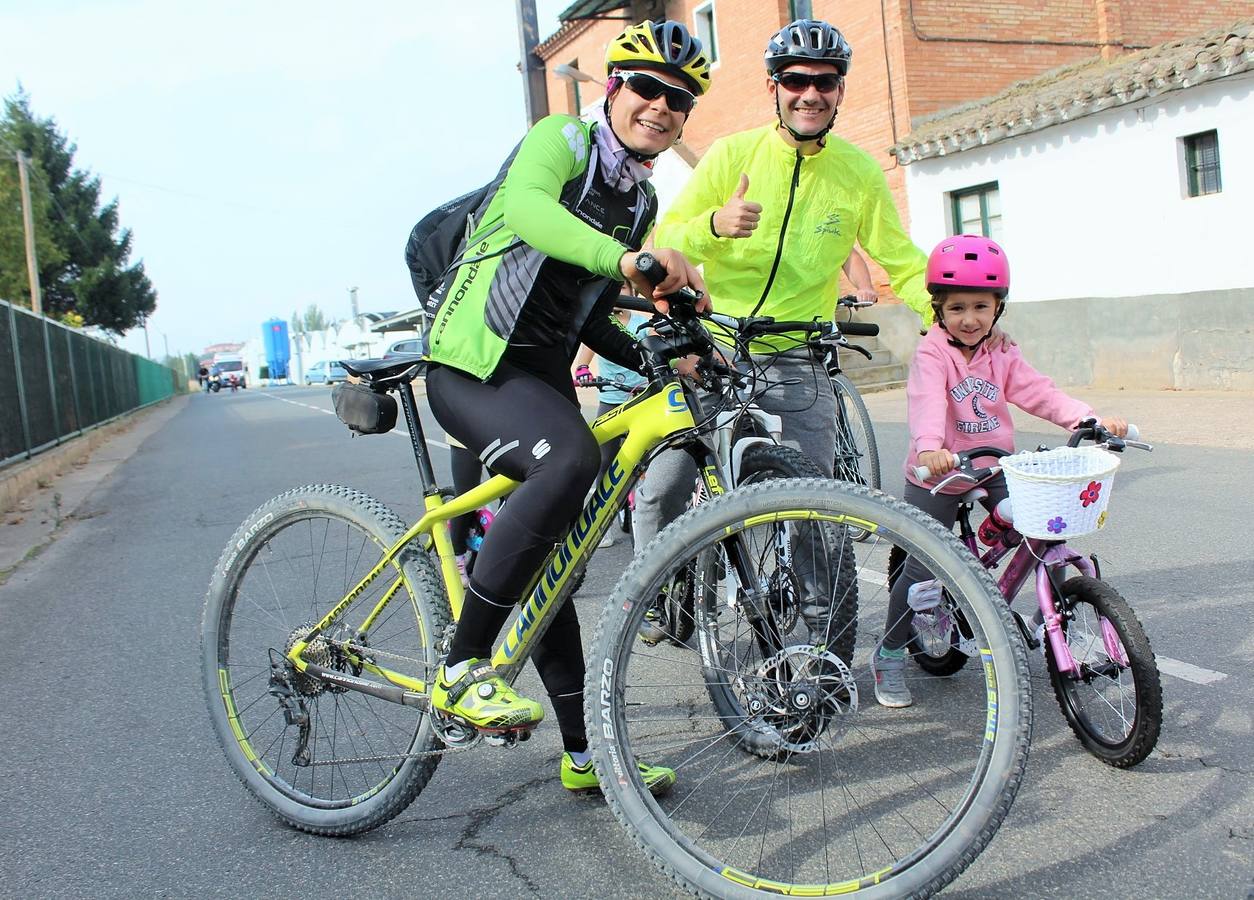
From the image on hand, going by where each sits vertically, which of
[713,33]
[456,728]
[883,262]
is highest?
[713,33]

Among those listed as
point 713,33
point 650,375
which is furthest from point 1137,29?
point 650,375

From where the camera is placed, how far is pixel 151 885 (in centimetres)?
274

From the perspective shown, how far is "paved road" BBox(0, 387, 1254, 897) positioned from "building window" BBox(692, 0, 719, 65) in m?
21.4

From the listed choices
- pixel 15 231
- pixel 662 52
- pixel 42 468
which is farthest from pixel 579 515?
pixel 15 231

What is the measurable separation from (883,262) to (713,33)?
890 inches

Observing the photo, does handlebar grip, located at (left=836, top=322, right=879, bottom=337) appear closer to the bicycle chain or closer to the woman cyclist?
the woman cyclist

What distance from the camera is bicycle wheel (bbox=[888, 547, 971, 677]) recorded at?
2.45 metres

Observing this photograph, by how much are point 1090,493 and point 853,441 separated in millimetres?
2940

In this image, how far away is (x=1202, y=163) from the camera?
1412 centimetres

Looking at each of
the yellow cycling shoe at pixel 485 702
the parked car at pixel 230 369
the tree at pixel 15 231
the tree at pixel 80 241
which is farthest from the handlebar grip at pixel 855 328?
the parked car at pixel 230 369

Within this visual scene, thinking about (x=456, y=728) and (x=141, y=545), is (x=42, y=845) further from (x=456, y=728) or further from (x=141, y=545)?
(x=141, y=545)

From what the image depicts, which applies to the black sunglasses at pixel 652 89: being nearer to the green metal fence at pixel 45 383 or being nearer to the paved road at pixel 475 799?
the paved road at pixel 475 799

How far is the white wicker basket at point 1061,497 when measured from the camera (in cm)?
275

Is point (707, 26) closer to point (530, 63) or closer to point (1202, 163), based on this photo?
point (530, 63)
